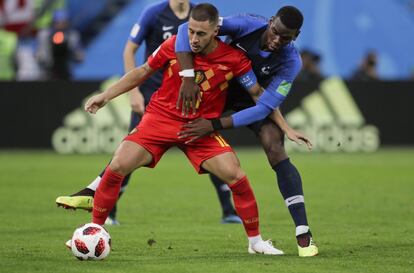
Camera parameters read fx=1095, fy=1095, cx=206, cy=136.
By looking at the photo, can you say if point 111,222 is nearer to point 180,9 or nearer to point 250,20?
point 180,9

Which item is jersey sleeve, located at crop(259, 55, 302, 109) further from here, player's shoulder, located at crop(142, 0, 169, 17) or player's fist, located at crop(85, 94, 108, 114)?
player's shoulder, located at crop(142, 0, 169, 17)

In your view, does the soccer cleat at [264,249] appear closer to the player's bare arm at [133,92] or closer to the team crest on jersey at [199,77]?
the team crest on jersey at [199,77]

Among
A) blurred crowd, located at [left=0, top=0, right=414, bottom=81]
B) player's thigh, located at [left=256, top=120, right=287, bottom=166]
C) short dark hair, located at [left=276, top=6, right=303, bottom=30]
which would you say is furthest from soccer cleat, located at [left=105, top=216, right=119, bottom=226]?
blurred crowd, located at [left=0, top=0, right=414, bottom=81]

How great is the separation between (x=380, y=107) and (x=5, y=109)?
25.1 ft

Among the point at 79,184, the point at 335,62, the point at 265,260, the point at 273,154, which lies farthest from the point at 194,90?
the point at 335,62

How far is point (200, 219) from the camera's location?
11836 millimetres

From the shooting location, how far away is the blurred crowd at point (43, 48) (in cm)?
2381

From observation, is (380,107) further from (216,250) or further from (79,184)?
(216,250)

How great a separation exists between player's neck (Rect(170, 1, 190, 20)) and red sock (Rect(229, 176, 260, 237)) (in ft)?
10.1

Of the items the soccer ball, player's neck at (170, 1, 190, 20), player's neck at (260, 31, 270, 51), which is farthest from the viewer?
player's neck at (170, 1, 190, 20)

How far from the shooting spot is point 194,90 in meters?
8.78

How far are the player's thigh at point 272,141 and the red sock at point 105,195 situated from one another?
127 centimetres

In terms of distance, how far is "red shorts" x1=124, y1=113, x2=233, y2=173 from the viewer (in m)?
8.89

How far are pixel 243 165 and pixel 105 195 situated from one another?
10.8 m
